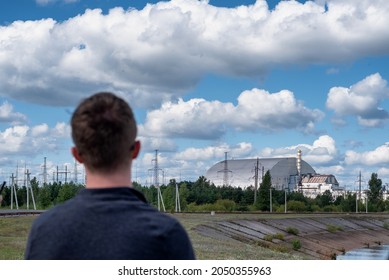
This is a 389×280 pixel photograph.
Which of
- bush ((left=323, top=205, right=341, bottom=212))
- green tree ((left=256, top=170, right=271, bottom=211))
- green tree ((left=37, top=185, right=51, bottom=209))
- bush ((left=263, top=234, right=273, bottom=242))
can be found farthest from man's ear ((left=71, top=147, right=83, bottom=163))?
bush ((left=323, top=205, right=341, bottom=212))

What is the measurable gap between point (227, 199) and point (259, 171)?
2632 inches

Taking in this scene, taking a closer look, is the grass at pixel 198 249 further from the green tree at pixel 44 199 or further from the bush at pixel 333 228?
the green tree at pixel 44 199

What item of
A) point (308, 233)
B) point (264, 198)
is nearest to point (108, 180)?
point (308, 233)

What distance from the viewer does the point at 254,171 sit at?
17438cm

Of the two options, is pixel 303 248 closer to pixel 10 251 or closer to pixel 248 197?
pixel 10 251

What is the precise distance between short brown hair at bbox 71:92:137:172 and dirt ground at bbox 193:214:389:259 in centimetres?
3914

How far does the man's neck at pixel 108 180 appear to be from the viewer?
A: 335 cm

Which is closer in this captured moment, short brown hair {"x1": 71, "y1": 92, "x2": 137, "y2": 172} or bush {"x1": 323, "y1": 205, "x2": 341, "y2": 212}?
short brown hair {"x1": 71, "y1": 92, "x2": 137, "y2": 172}

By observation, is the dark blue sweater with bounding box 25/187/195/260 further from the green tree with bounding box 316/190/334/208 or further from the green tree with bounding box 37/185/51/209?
the green tree with bounding box 316/190/334/208

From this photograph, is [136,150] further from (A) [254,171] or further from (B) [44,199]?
(A) [254,171]

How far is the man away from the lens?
3.22 metres
